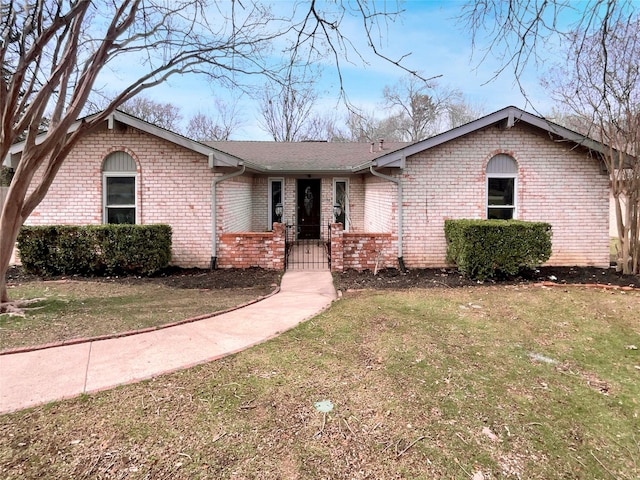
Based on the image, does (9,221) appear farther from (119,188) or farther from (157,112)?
(157,112)

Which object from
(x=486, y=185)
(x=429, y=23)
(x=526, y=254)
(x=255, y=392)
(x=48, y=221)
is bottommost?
(x=255, y=392)

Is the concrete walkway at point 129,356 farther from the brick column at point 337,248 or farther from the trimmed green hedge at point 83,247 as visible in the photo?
the trimmed green hedge at point 83,247

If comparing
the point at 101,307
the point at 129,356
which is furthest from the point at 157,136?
the point at 129,356

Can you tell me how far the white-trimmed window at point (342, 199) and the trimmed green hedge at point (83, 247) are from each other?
24.0 feet

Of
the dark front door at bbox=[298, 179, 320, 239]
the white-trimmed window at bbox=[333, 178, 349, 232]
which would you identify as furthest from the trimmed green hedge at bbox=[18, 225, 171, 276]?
the white-trimmed window at bbox=[333, 178, 349, 232]

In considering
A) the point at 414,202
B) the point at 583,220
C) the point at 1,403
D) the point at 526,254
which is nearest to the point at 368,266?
the point at 414,202

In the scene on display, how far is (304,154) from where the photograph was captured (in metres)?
A: 15.2

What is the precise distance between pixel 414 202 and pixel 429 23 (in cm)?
641

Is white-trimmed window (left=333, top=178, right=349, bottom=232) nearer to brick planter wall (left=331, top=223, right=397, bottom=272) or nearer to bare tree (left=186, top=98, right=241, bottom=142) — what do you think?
brick planter wall (left=331, top=223, right=397, bottom=272)

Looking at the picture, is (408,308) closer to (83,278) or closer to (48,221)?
(83,278)

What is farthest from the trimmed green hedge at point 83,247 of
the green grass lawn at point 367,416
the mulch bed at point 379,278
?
the green grass lawn at point 367,416

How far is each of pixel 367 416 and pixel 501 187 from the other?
857cm

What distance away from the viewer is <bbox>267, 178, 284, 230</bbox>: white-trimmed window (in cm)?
1454

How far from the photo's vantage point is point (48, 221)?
31.8ft
